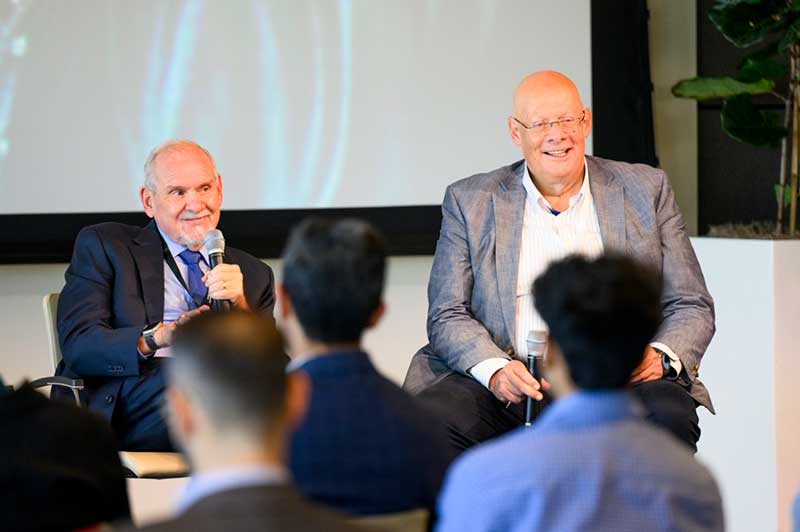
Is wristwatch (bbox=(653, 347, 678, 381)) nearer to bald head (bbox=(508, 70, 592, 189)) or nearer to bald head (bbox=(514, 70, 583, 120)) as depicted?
bald head (bbox=(508, 70, 592, 189))

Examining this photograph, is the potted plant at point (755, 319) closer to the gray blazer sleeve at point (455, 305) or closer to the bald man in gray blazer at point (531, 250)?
the bald man in gray blazer at point (531, 250)

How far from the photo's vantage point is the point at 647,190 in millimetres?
3330

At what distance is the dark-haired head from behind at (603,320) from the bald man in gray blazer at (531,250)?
1.48m

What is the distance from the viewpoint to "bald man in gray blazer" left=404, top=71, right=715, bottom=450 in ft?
10.3

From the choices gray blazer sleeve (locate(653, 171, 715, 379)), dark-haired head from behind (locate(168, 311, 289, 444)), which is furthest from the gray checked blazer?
dark-haired head from behind (locate(168, 311, 289, 444))

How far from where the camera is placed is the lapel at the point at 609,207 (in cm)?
328

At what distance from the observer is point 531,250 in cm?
334

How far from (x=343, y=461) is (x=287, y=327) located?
28cm

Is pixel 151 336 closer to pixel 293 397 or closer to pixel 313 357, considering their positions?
pixel 313 357

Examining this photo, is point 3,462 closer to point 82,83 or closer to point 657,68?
point 82,83

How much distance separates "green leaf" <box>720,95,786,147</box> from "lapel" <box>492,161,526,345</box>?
3.66ft

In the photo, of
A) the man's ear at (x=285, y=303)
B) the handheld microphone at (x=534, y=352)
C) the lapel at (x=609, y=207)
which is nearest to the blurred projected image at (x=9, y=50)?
the lapel at (x=609, y=207)

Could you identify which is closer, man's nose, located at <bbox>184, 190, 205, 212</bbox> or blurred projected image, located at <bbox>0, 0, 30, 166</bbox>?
man's nose, located at <bbox>184, 190, 205, 212</bbox>

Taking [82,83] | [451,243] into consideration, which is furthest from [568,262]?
[82,83]
